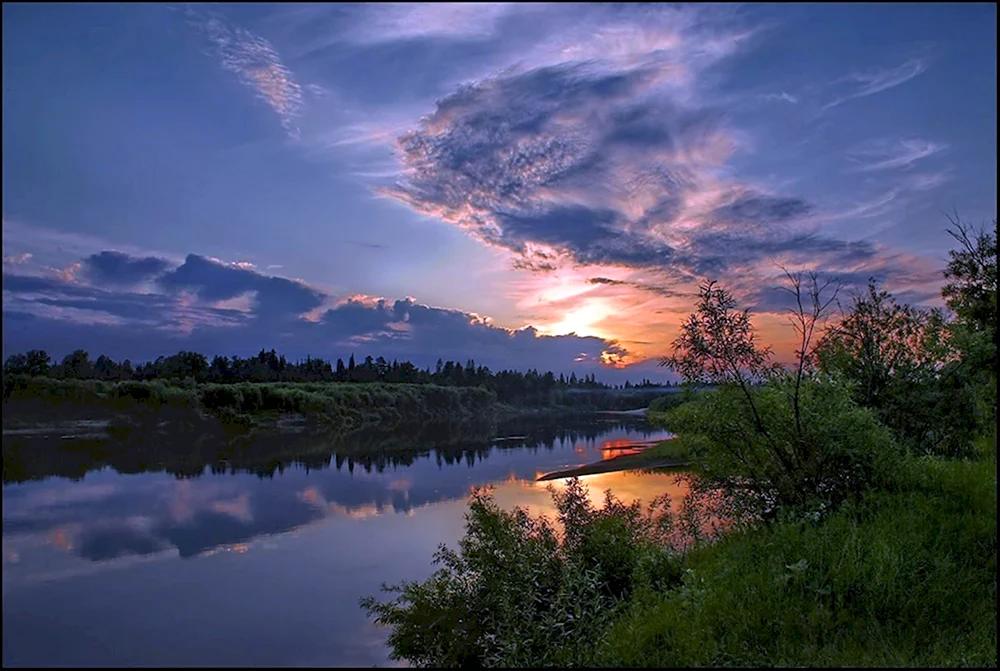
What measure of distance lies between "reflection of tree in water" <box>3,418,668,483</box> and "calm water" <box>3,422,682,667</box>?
165cm

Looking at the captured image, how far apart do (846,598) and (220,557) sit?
12141mm

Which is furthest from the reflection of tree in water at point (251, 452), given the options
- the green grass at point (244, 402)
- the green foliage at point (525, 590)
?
the green foliage at point (525, 590)

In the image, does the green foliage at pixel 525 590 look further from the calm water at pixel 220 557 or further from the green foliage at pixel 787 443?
the green foliage at pixel 787 443

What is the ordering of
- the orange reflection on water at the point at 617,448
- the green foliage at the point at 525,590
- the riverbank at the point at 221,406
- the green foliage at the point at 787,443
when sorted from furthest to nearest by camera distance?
the orange reflection on water at the point at 617,448
the riverbank at the point at 221,406
the green foliage at the point at 787,443
the green foliage at the point at 525,590

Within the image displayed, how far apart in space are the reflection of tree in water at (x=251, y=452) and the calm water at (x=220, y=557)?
1649mm

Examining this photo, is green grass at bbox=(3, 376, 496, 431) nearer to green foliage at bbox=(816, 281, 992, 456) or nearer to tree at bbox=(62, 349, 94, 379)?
tree at bbox=(62, 349, 94, 379)

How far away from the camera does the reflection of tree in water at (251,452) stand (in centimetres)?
2500

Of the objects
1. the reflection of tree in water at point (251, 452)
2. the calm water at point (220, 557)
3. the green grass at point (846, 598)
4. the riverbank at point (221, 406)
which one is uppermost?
the riverbank at point (221, 406)

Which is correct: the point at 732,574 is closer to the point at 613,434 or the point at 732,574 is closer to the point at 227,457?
the point at 227,457

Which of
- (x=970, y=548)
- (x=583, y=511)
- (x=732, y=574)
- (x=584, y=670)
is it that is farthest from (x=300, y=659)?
(x=970, y=548)

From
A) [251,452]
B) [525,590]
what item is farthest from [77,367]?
[525,590]

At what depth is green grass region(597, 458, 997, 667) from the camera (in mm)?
7078

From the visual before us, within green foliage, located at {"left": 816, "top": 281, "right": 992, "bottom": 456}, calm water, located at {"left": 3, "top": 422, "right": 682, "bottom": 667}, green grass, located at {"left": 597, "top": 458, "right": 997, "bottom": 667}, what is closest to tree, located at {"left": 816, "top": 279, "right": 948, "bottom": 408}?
green foliage, located at {"left": 816, "top": 281, "right": 992, "bottom": 456}

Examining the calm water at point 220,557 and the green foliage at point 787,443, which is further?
the green foliage at point 787,443
